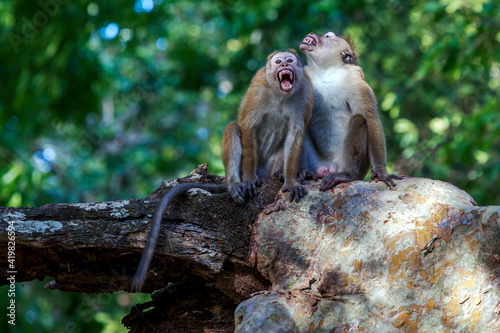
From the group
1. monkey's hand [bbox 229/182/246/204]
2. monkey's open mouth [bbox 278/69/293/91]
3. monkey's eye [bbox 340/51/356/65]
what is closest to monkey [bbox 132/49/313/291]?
monkey's open mouth [bbox 278/69/293/91]

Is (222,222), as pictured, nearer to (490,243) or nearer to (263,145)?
(263,145)

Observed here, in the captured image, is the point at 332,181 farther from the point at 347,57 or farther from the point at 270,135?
the point at 347,57

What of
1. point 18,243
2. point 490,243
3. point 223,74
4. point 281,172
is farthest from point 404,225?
point 223,74

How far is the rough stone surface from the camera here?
11.8 feet

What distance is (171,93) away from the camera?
15.7 metres

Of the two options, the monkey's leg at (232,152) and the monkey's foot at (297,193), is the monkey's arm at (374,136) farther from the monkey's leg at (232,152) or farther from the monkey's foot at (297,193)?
the monkey's leg at (232,152)

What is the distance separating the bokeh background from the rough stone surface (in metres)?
3.51

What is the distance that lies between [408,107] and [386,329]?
38.6ft

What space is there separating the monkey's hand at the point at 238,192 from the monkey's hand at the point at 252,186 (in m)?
0.05

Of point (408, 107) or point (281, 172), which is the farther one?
point (408, 107)

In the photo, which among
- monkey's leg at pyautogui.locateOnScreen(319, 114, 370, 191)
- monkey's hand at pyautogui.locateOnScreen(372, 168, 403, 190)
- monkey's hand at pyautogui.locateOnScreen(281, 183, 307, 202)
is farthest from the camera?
monkey's leg at pyautogui.locateOnScreen(319, 114, 370, 191)

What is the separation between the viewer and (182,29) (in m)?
18.2

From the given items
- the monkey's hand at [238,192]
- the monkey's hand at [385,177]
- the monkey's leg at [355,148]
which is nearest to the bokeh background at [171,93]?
the monkey's leg at [355,148]

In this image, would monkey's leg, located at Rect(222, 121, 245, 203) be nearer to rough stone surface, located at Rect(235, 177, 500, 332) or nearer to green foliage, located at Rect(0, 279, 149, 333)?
rough stone surface, located at Rect(235, 177, 500, 332)
